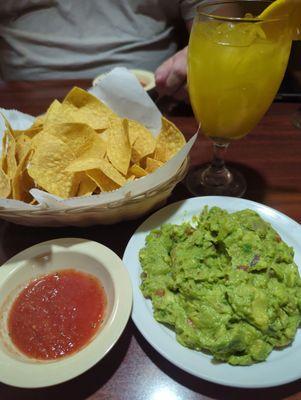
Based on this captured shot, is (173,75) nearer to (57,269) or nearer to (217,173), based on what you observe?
(217,173)

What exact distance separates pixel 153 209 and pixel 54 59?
1.38m

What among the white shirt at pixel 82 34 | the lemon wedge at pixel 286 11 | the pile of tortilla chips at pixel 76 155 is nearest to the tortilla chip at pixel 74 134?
the pile of tortilla chips at pixel 76 155

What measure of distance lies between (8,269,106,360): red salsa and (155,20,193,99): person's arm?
3.58 ft

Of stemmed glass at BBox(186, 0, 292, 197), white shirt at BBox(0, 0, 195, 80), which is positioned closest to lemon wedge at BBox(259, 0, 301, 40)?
stemmed glass at BBox(186, 0, 292, 197)

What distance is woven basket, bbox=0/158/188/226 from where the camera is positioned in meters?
0.87

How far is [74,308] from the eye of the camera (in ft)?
2.51

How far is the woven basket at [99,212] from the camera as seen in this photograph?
0.87m

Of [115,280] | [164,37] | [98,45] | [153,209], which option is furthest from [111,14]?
[115,280]

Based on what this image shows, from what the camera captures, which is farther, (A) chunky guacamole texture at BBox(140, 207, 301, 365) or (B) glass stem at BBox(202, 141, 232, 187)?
(B) glass stem at BBox(202, 141, 232, 187)

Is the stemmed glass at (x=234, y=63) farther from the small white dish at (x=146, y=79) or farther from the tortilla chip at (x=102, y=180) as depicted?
the small white dish at (x=146, y=79)

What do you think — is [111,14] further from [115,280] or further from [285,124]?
[115,280]

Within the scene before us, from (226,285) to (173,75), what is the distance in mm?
1140

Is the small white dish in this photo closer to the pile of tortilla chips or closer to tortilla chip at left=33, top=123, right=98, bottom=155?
the pile of tortilla chips

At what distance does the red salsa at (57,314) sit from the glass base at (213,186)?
515mm
